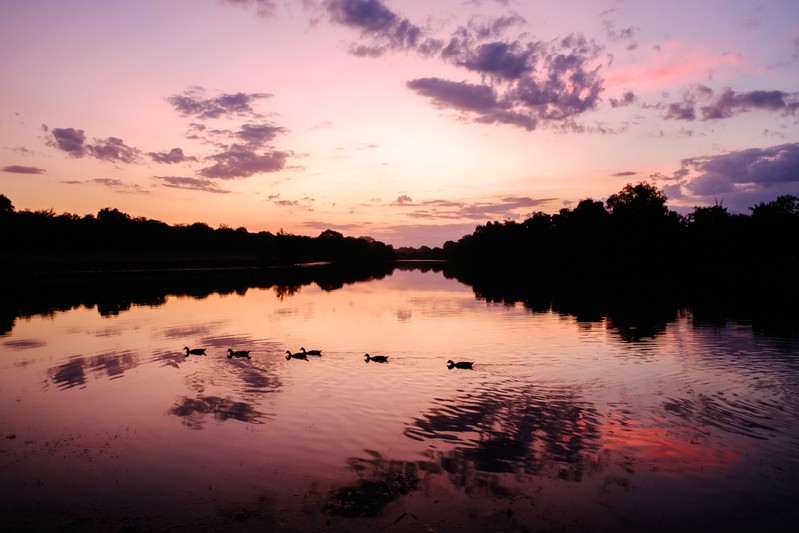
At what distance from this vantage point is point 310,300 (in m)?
58.3

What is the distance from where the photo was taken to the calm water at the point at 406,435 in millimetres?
10297

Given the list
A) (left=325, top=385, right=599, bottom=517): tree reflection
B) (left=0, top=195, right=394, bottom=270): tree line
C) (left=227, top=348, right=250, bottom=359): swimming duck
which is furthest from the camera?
(left=0, top=195, right=394, bottom=270): tree line

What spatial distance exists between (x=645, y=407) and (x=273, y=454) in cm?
1228

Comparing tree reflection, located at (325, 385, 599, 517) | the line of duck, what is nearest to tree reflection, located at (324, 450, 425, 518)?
tree reflection, located at (325, 385, 599, 517)

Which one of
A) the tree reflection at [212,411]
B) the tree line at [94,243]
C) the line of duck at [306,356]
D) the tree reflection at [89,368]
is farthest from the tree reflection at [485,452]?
the tree line at [94,243]

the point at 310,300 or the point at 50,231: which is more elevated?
the point at 50,231

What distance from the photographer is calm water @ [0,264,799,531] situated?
1030cm

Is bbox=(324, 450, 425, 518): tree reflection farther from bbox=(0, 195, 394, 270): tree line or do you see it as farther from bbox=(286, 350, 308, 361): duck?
bbox=(0, 195, 394, 270): tree line

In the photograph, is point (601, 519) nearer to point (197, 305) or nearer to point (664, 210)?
point (197, 305)

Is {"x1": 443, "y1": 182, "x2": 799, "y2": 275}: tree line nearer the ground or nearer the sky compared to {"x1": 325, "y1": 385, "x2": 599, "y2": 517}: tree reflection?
nearer the sky

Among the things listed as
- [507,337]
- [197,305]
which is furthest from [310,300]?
[507,337]

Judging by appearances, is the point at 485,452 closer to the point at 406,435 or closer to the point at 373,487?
the point at 406,435

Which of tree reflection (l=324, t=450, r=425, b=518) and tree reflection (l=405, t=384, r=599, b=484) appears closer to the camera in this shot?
tree reflection (l=324, t=450, r=425, b=518)

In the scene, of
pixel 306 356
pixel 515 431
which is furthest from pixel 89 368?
pixel 515 431
